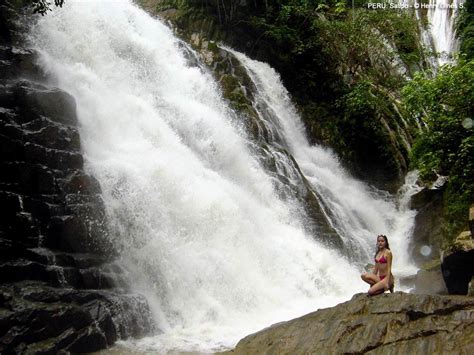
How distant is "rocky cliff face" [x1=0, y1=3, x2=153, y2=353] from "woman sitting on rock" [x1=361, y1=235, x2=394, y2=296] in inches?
174

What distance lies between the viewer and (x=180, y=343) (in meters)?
8.40

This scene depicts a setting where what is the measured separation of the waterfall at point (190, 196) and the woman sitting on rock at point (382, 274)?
282 cm

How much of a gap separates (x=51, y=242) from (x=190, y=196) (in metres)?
3.89

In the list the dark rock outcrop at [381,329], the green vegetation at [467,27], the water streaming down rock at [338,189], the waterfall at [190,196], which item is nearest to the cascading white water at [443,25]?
the green vegetation at [467,27]

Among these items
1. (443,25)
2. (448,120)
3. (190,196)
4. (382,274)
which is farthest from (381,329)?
(443,25)

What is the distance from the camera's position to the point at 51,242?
30.0ft

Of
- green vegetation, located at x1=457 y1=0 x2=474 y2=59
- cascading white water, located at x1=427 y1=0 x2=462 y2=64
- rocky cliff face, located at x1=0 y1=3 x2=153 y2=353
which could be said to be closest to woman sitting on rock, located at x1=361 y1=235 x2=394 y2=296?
rocky cliff face, located at x1=0 y1=3 x2=153 y2=353

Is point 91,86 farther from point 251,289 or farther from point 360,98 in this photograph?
point 360,98

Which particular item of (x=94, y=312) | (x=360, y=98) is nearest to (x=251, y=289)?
(x=94, y=312)

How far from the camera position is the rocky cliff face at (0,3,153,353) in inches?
307

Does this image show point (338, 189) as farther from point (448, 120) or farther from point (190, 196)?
point (190, 196)

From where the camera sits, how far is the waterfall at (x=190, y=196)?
402 inches

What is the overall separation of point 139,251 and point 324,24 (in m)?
16.6

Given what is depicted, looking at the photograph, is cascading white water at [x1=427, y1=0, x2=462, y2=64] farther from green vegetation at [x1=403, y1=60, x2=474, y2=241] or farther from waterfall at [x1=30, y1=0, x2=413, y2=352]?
green vegetation at [x1=403, y1=60, x2=474, y2=241]
